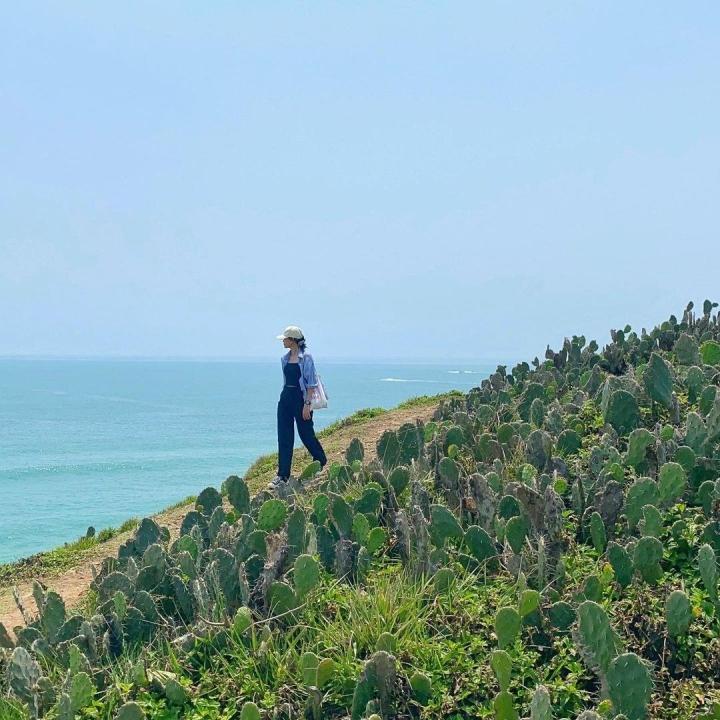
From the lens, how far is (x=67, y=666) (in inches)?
190

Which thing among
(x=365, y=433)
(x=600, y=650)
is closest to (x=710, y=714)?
(x=600, y=650)

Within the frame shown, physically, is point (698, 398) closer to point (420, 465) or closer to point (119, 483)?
point (420, 465)

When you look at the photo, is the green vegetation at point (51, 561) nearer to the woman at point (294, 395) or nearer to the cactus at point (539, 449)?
the woman at point (294, 395)

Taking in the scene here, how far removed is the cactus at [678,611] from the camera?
13.9 feet

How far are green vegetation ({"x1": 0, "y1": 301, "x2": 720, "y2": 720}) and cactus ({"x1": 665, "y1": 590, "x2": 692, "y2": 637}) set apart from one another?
0.01 meters

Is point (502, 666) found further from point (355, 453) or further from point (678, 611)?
point (355, 453)

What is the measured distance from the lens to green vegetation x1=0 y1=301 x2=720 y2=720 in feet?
13.6

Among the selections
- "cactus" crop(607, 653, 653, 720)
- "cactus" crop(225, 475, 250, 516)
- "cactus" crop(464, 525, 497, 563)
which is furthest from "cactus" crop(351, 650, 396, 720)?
"cactus" crop(225, 475, 250, 516)

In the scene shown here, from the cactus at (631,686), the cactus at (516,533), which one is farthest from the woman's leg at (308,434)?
the cactus at (631,686)

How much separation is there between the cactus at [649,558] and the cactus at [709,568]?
0.24m

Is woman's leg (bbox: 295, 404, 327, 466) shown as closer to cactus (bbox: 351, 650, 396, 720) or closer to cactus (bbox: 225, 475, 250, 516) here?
cactus (bbox: 225, 475, 250, 516)

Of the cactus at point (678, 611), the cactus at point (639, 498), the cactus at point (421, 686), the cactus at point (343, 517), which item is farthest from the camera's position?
the cactus at point (343, 517)

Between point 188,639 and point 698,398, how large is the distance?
4.61 metres

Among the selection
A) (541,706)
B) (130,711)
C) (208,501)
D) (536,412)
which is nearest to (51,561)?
(208,501)
